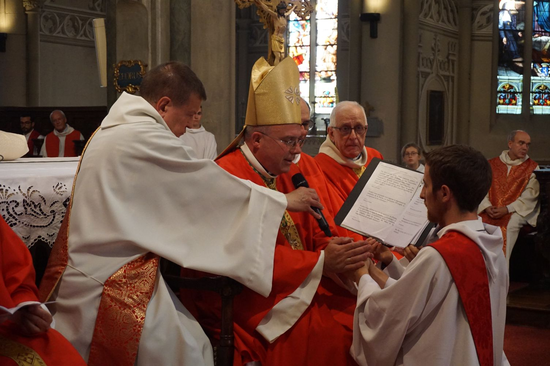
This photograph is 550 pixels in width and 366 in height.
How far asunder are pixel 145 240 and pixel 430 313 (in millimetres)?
1088

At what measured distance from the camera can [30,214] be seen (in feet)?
10.5

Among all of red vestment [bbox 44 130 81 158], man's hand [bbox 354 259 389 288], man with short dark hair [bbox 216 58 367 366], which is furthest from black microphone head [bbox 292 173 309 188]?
red vestment [bbox 44 130 81 158]

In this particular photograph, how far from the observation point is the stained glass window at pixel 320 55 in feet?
53.4

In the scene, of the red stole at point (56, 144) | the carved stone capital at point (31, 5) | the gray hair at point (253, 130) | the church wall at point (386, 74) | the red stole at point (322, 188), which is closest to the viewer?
the gray hair at point (253, 130)

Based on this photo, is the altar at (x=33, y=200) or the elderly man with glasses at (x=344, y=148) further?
the elderly man with glasses at (x=344, y=148)

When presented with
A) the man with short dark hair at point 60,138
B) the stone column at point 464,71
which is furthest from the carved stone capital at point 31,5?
the stone column at point 464,71

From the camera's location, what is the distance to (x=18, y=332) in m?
2.23

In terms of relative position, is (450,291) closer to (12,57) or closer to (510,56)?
(12,57)

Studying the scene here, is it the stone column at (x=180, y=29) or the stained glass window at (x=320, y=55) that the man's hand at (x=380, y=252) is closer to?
the stone column at (x=180, y=29)

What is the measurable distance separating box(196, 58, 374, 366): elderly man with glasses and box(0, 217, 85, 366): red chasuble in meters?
0.80

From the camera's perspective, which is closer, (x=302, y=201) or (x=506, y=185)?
(x=302, y=201)

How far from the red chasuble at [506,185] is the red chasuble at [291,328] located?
4937 millimetres

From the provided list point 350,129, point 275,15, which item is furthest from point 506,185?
point 275,15

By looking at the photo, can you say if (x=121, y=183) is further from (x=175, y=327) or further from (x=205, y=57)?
(x=205, y=57)
